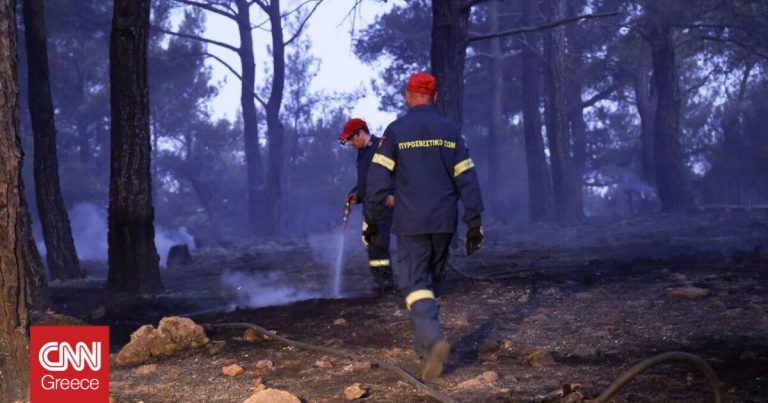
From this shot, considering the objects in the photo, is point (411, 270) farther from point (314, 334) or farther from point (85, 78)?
point (85, 78)

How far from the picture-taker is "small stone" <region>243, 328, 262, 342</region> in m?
7.35

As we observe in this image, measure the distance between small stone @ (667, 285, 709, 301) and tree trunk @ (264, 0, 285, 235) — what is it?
75.8 feet

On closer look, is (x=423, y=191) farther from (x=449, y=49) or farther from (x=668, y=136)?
(x=668, y=136)

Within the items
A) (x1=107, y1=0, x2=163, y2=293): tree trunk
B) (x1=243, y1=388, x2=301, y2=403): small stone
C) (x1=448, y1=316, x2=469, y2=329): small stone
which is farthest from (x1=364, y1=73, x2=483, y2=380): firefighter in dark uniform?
(x1=107, y1=0, x2=163, y2=293): tree trunk

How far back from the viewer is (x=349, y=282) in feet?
40.9

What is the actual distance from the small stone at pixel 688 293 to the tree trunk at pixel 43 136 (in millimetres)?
9346

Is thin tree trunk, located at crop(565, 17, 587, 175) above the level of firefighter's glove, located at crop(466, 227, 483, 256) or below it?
above

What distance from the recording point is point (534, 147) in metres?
28.0

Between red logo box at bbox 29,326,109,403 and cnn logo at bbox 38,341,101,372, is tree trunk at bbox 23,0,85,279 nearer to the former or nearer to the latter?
red logo box at bbox 29,326,109,403

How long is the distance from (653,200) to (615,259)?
81.9ft

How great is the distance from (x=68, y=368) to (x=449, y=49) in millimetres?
10908

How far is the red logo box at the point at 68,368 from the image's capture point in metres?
4.61

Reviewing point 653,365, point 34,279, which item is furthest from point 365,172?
point 653,365

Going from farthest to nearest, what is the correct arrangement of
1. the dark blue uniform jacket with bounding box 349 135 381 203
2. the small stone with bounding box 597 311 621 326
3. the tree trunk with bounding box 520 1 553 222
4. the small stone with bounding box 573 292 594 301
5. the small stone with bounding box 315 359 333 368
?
the tree trunk with bounding box 520 1 553 222
the dark blue uniform jacket with bounding box 349 135 381 203
the small stone with bounding box 573 292 594 301
the small stone with bounding box 597 311 621 326
the small stone with bounding box 315 359 333 368
